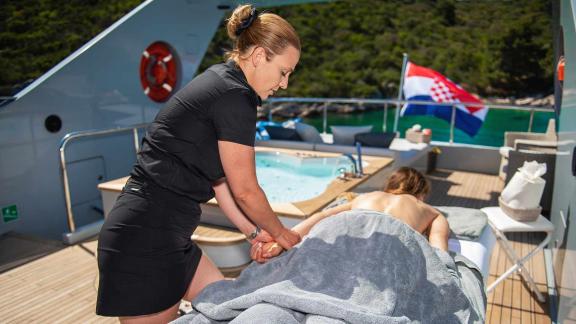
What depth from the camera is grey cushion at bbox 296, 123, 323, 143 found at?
16.4ft

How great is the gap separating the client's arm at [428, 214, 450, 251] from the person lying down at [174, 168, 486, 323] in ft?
0.95

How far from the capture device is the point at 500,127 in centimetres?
3095

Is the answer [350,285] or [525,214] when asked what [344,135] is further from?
[350,285]

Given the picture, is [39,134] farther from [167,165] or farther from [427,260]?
[427,260]

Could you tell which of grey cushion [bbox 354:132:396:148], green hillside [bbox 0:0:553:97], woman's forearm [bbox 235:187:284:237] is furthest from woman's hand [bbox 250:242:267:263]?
green hillside [bbox 0:0:553:97]

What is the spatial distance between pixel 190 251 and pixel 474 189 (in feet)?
14.4

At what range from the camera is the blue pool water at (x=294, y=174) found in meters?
4.68

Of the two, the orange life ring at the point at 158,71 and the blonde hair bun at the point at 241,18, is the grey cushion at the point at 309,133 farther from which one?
the blonde hair bun at the point at 241,18

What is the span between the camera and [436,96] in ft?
21.2

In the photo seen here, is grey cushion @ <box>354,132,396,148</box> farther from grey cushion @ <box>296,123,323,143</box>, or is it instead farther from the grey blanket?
the grey blanket

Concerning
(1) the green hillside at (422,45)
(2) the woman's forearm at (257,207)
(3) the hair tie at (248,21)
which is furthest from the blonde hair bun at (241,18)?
(1) the green hillside at (422,45)

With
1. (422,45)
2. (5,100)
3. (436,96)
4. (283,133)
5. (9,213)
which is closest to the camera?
(5,100)

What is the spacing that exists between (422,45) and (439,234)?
95.2ft

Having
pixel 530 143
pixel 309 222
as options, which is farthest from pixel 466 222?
pixel 530 143
